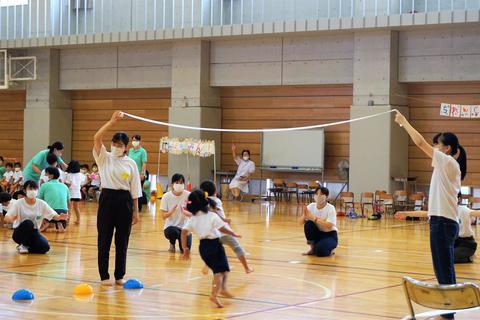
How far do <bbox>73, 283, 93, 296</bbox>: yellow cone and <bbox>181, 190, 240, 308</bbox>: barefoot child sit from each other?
3.83 ft

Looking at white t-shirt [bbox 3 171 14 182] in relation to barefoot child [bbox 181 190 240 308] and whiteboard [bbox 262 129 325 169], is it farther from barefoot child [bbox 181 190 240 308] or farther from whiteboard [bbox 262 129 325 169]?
barefoot child [bbox 181 190 240 308]

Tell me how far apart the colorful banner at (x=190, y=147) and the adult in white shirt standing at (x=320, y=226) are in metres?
13.1

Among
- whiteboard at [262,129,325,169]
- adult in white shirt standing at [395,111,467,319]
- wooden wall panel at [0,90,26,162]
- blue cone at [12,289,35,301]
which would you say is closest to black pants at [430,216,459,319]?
adult in white shirt standing at [395,111,467,319]

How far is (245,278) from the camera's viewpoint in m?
11.5

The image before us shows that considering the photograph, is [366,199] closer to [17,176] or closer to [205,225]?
[17,176]

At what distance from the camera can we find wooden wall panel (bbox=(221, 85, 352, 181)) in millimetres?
26781

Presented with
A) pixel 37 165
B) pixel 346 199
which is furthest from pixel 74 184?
pixel 346 199

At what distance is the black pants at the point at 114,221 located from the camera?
10.6 m

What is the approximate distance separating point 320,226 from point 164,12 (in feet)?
52.6

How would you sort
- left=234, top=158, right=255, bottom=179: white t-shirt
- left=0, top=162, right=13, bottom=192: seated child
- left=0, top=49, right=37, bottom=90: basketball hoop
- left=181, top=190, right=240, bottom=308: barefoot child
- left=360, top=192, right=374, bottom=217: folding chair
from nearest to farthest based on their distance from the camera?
left=181, top=190, right=240, bottom=308: barefoot child < left=360, top=192, right=374, bottom=217: folding chair < left=0, top=162, right=13, bottom=192: seated child < left=234, top=158, right=255, bottom=179: white t-shirt < left=0, top=49, right=37, bottom=90: basketball hoop

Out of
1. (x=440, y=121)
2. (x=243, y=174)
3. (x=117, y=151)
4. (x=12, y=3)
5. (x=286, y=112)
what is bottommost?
(x=243, y=174)

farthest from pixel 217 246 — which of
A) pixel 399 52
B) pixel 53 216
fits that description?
pixel 399 52

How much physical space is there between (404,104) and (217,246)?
53.9 ft

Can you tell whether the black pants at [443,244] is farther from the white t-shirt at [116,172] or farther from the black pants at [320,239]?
the black pants at [320,239]
